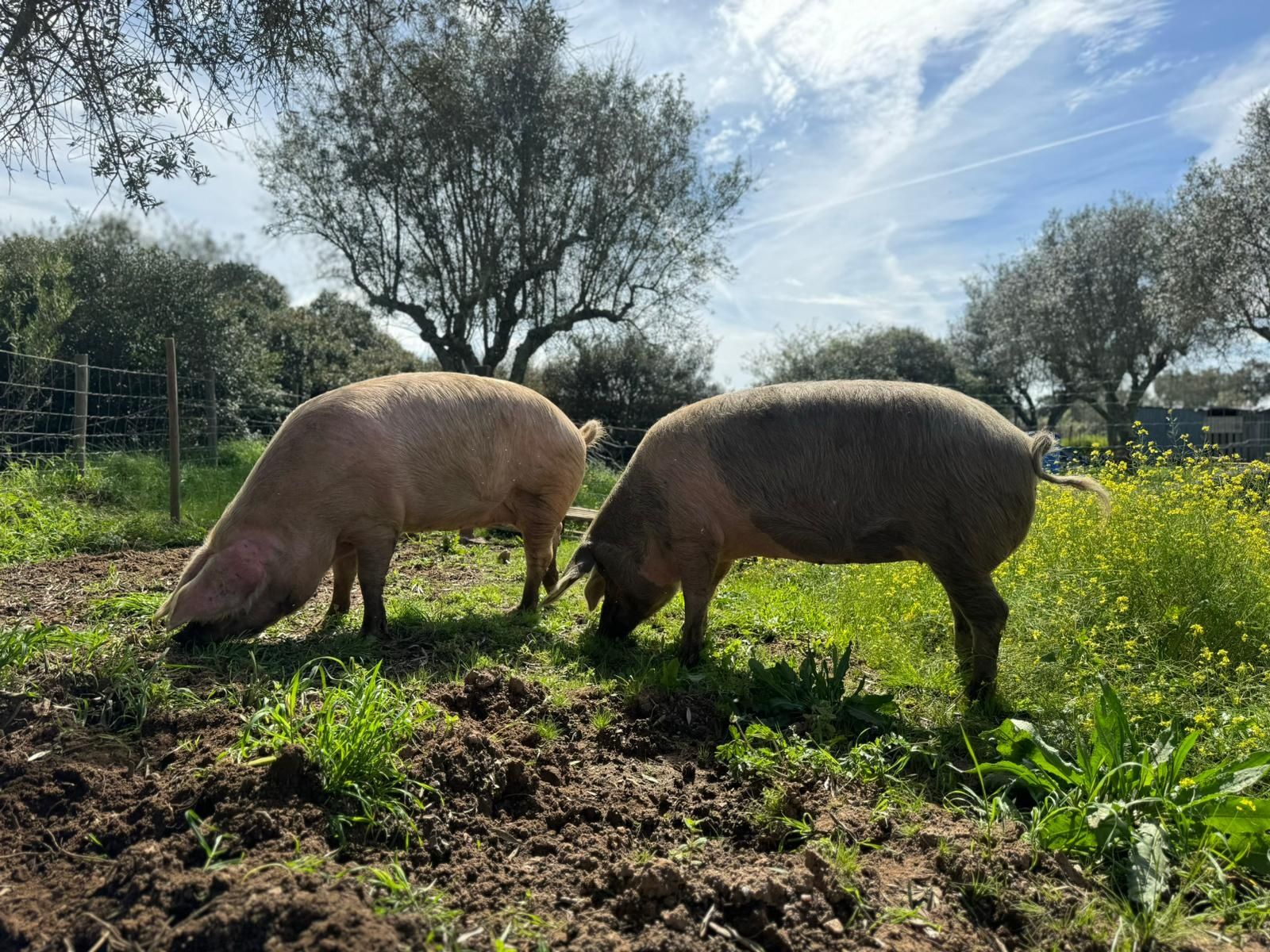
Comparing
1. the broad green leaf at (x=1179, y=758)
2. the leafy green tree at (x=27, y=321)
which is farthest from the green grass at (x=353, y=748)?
the leafy green tree at (x=27, y=321)

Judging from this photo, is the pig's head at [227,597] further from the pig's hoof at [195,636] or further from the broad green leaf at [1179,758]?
the broad green leaf at [1179,758]

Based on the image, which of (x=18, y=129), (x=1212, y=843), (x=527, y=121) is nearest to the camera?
(x=1212, y=843)

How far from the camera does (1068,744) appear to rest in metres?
3.21

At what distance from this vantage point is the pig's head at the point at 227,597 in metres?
3.86

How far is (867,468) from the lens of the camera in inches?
157

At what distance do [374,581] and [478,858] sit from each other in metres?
2.66

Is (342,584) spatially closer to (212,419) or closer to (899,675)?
(899,675)

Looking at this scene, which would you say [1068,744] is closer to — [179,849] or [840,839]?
[840,839]

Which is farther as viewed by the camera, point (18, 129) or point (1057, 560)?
point (1057, 560)

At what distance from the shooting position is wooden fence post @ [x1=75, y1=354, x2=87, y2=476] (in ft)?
31.0

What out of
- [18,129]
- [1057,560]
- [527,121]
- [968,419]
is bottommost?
[1057,560]

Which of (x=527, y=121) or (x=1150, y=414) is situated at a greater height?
(x=527, y=121)

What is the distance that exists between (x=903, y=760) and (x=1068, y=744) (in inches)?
32.1

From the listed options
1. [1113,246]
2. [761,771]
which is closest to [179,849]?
[761,771]
